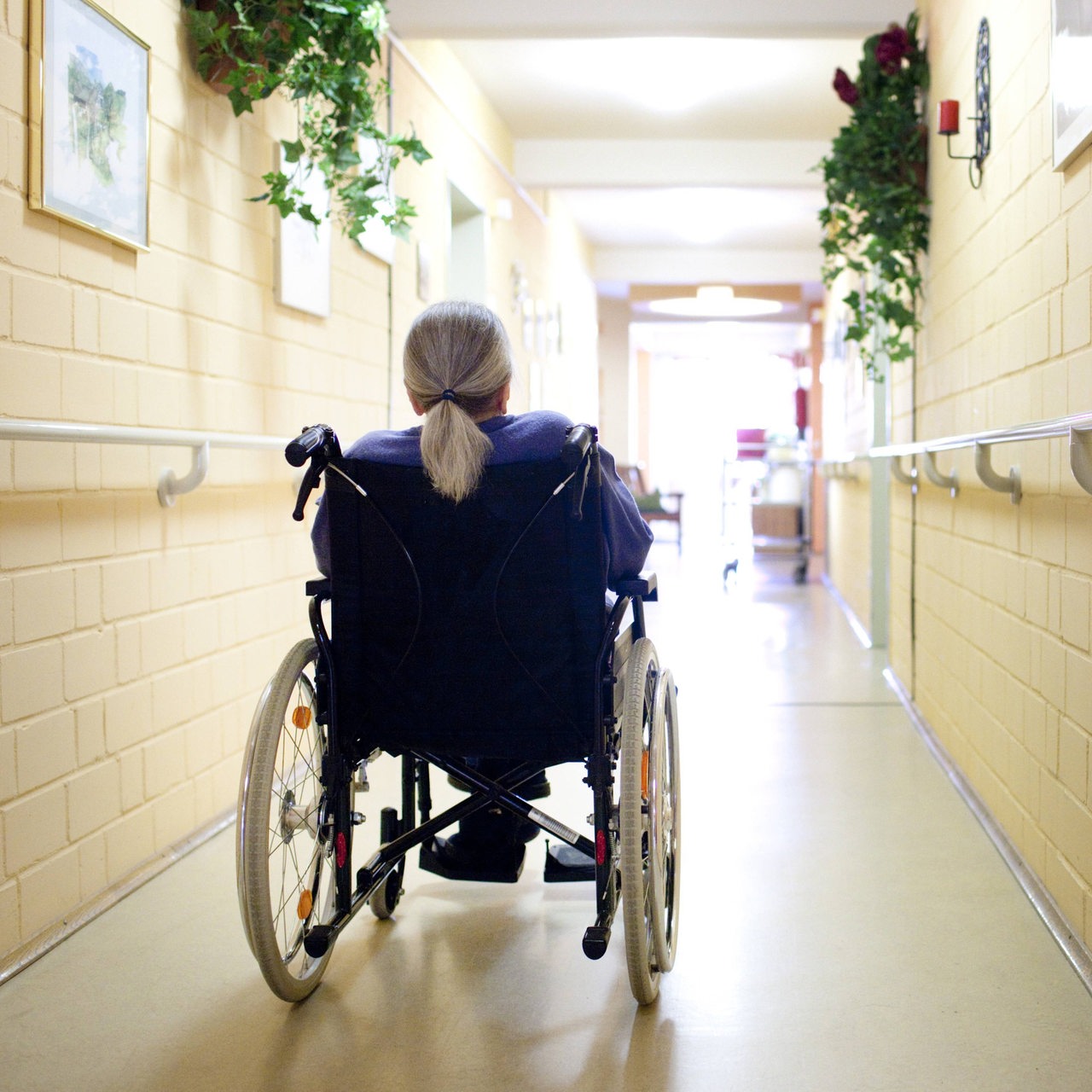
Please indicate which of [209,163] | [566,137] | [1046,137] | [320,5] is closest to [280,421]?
[209,163]

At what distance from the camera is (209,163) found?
2.75m

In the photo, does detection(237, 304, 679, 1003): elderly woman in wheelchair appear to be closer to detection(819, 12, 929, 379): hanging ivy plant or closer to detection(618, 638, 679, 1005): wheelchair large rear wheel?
detection(618, 638, 679, 1005): wheelchair large rear wheel

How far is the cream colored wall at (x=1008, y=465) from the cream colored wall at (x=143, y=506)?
170 centimetres

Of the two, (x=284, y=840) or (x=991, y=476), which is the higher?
(x=991, y=476)

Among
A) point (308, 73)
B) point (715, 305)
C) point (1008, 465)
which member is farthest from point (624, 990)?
point (715, 305)

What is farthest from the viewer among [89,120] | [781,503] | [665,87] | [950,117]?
[781,503]

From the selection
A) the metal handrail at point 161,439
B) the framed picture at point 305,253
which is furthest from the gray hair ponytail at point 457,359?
the framed picture at point 305,253

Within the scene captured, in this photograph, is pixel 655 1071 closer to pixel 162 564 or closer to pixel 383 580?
pixel 383 580

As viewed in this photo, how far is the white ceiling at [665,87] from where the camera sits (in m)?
4.03

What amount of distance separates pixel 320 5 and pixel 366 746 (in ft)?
5.69

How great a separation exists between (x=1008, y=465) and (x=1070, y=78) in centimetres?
86

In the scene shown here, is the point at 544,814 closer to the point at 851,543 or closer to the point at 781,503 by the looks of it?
the point at 851,543

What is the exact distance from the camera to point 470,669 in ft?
5.88

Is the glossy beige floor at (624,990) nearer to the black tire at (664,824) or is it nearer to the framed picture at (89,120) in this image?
the black tire at (664,824)
